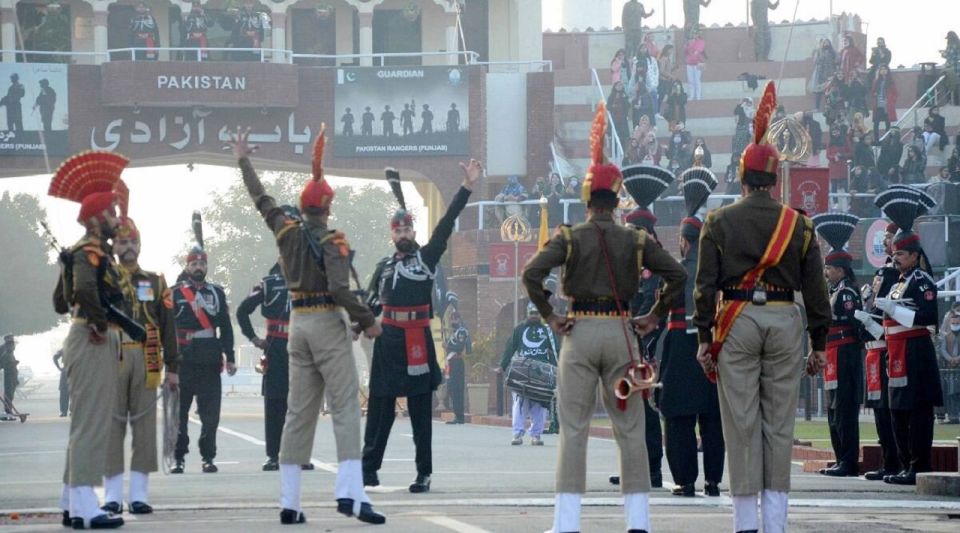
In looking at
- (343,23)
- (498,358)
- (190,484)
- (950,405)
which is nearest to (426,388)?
(190,484)

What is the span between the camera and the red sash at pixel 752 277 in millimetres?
10375

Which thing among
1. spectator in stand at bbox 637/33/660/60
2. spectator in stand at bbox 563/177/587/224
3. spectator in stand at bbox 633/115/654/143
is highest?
spectator in stand at bbox 637/33/660/60

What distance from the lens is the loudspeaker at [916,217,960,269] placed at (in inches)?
1168

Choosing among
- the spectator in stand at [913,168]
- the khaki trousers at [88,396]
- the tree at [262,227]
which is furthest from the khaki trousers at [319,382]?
the tree at [262,227]

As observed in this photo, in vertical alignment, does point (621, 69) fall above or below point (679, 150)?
above

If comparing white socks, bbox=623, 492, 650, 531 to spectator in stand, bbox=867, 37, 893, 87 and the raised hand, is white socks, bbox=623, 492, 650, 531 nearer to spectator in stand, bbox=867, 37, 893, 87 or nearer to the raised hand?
the raised hand

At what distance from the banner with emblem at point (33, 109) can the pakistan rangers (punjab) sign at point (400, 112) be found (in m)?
6.75

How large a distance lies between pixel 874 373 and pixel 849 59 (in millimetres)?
30549

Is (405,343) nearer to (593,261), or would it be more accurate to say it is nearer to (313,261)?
(313,261)

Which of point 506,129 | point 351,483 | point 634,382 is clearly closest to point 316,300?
point 351,483

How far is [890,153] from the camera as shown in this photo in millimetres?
39562

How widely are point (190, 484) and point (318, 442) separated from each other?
8283 millimetres

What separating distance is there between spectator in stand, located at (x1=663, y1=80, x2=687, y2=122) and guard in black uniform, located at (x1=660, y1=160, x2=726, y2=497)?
3332 cm

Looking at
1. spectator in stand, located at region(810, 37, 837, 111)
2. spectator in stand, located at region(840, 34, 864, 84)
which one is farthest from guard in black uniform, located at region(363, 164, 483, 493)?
spectator in stand, located at region(810, 37, 837, 111)
